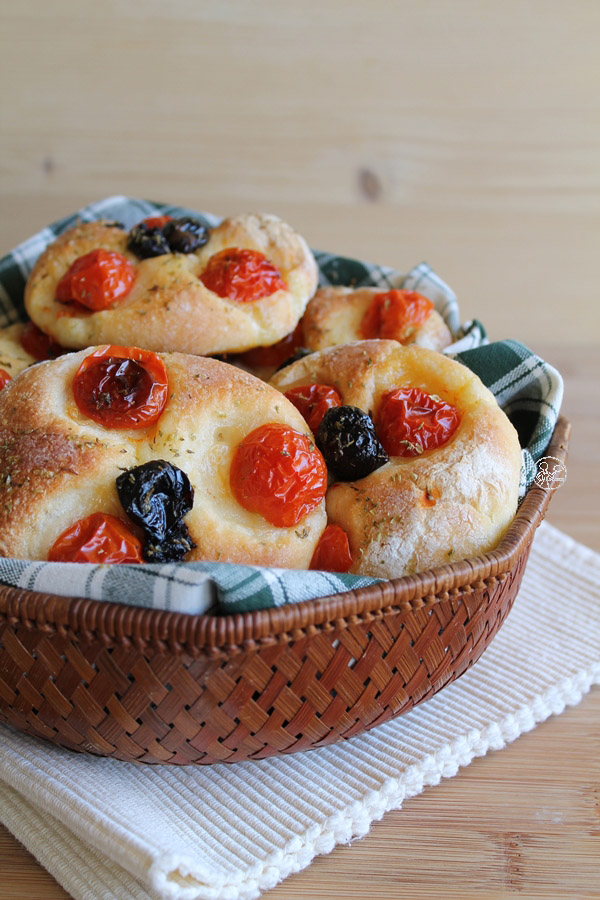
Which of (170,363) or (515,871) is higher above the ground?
(170,363)

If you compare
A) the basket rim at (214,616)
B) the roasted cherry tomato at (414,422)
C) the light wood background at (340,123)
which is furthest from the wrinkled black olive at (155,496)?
the light wood background at (340,123)

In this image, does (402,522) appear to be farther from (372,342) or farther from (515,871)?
(515,871)

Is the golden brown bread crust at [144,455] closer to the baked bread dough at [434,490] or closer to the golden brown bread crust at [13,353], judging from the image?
the baked bread dough at [434,490]

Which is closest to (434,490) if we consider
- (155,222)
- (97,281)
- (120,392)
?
(120,392)

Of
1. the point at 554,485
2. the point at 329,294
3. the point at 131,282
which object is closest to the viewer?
the point at 554,485

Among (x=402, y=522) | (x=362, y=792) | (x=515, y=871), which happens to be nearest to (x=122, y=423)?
(x=402, y=522)

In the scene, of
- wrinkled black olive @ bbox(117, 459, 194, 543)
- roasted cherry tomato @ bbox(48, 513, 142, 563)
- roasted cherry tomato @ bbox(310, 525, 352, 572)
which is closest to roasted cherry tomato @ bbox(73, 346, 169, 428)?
wrinkled black olive @ bbox(117, 459, 194, 543)

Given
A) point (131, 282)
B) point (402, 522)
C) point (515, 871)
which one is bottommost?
point (515, 871)
